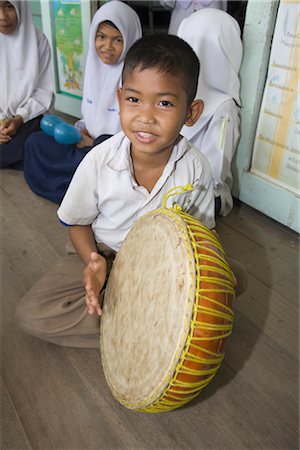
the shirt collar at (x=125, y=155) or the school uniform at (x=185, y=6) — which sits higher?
the school uniform at (x=185, y=6)

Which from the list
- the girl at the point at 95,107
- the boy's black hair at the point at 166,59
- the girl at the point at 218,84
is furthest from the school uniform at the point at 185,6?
the boy's black hair at the point at 166,59

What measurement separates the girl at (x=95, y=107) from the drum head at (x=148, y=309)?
42.7 inches

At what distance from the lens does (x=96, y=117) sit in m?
2.08

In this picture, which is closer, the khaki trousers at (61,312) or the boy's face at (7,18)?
the khaki trousers at (61,312)

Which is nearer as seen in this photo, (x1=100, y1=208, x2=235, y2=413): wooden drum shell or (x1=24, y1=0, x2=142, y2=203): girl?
(x1=100, y1=208, x2=235, y2=413): wooden drum shell

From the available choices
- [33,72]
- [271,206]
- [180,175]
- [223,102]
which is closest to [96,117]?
[33,72]

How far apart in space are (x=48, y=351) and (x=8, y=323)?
18 cm

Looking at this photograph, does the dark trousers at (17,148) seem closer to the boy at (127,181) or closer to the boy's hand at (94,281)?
the boy at (127,181)

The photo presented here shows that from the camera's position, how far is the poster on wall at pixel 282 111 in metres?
1.53

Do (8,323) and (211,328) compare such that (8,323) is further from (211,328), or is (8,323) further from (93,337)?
(211,328)

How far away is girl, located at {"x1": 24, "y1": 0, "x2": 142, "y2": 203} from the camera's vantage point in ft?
6.20

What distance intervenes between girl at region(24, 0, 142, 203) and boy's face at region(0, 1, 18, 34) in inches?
18.8

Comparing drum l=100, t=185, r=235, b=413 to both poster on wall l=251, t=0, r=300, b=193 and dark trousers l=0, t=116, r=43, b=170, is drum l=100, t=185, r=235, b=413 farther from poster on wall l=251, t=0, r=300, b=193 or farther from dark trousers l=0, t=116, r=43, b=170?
dark trousers l=0, t=116, r=43, b=170

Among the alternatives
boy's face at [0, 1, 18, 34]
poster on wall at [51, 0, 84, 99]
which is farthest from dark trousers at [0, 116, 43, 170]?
poster on wall at [51, 0, 84, 99]
